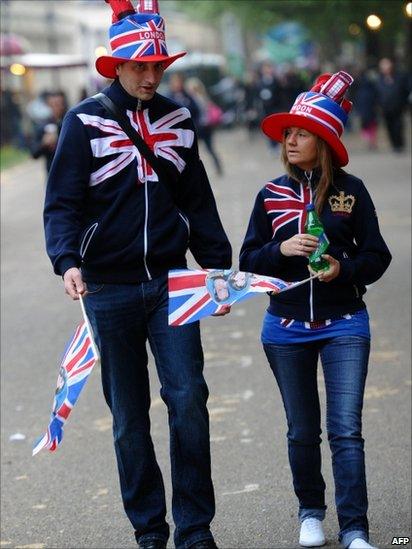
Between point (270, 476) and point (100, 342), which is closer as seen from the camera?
point (100, 342)

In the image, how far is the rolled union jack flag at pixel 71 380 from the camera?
5.16 metres

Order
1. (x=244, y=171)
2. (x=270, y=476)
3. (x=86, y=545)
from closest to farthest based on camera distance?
(x=86, y=545)
(x=270, y=476)
(x=244, y=171)

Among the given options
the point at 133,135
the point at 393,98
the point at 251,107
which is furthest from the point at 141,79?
the point at 251,107

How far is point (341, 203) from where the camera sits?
531 centimetres

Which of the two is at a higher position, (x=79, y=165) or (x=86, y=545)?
(x=79, y=165)

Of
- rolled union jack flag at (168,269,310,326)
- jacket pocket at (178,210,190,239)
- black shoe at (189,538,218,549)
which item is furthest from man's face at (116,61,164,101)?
black shoe at (189,538,218,549)

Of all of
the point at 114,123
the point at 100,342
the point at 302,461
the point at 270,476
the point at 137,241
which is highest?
the point at 114,123

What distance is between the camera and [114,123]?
17.1 feet

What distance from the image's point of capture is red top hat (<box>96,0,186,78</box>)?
520 centimetres

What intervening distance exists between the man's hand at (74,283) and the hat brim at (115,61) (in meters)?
0.78

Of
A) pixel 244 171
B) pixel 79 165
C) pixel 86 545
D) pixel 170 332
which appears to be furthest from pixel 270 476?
pixel 244 171

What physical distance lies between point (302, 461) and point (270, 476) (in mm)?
1395

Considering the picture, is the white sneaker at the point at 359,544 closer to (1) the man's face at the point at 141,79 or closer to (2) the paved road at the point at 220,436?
(2) the paved road at the point at 220,436

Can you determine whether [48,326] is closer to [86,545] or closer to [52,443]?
[86,545]
